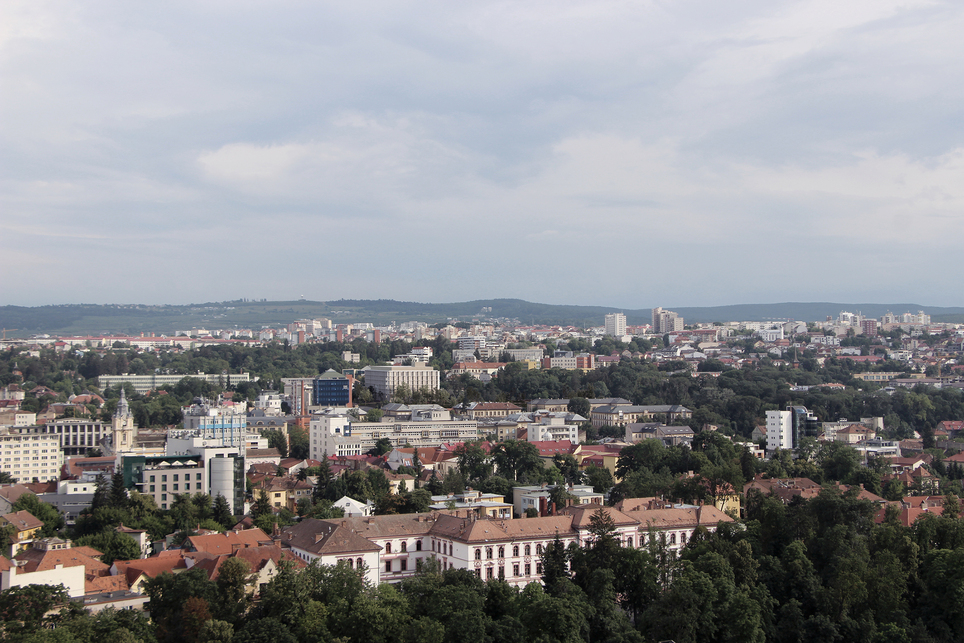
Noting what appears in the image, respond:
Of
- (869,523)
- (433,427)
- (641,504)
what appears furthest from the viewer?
(433,427)

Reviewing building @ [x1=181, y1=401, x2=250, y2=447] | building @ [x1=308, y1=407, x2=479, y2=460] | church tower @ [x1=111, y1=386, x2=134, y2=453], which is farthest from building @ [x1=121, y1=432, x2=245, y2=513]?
building @ [x1=308, y1=407, x2=479, y2=460]

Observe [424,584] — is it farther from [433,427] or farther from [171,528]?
[433,427]

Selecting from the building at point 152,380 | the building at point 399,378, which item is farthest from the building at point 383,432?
the building at point 152,380

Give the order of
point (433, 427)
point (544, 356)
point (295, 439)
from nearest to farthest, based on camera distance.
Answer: point (295, 439) < point (433, 427) < point (544, 356)

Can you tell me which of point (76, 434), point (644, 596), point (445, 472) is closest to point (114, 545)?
point (644, 596)

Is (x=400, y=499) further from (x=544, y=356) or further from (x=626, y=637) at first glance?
(x=544, y=356)

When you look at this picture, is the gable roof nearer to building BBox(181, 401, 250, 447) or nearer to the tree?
the tree

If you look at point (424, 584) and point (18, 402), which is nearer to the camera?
point (424, 584)

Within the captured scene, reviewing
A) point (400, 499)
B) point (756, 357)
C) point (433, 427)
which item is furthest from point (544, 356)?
point (400, 499)
